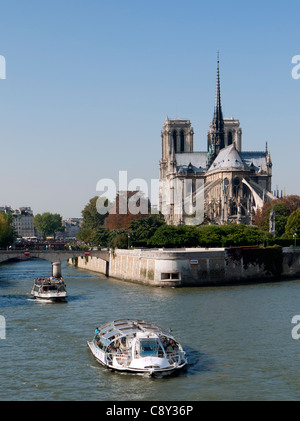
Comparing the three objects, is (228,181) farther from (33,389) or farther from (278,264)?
(33,389)

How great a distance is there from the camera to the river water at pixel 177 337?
85.7 feet

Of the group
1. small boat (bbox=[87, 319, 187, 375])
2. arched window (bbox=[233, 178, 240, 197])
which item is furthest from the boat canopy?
arched window (bbox=[233, 178, 240, 197])

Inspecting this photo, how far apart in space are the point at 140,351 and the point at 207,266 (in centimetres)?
3412

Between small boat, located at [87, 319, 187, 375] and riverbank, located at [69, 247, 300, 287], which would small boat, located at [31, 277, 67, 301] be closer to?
riverbank, located at [69, 247, 300, 287]

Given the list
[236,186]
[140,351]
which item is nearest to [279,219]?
[236,186]

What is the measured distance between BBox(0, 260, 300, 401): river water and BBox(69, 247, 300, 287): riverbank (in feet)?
14.9

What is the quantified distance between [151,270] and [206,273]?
16.6 ft

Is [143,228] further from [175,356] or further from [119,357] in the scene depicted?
[175,356]

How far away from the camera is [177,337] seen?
35.5 metres

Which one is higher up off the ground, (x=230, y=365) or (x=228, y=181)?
(x=228, y=181)

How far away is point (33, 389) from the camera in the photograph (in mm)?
26328

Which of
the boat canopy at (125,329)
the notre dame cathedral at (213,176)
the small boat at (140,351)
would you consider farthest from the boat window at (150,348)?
the notre dame cathedral at (213,176)
